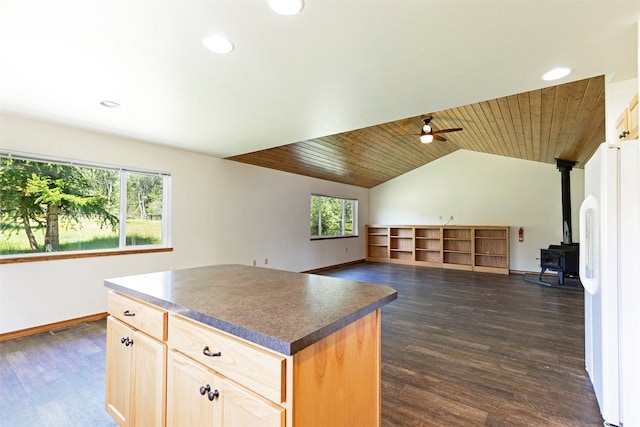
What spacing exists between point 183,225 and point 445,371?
390 cm

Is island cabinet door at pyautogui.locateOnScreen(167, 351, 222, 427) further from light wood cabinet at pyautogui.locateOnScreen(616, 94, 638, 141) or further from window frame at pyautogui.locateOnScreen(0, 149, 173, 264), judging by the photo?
window frame at pyautogui.locateOnScreen(0, 149, 173, 264)

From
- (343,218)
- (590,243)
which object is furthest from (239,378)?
(343,218)

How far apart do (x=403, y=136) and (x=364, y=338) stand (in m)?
4.85

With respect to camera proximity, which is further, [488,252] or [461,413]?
[488,252]

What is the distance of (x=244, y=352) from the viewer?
1027 millimetres

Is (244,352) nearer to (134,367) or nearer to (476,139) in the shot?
(134,367)

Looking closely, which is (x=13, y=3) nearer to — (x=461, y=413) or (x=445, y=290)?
(x=461, y=413)

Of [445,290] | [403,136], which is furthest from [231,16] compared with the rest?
[445,290]

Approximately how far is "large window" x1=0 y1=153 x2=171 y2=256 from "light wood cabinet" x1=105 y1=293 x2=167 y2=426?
7.84 feet

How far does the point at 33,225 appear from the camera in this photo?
322 centimetres

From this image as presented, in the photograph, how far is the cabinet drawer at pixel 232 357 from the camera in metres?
0.93

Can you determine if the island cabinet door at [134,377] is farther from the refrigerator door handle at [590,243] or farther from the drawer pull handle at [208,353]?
the refrigerator door handle at [590,243]

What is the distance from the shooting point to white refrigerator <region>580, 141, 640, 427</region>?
5.33ft

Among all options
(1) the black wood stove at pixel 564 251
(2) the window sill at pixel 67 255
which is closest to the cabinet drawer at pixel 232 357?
(2) the window sill at pixel 67 255
